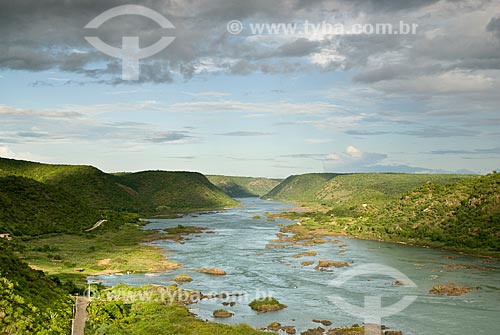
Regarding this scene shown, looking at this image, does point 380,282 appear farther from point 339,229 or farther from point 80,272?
point 339,229

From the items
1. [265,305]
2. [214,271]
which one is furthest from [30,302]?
[214,271]

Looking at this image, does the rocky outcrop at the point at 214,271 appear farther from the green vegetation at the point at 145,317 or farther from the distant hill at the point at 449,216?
the distant hill at the point at 449,216

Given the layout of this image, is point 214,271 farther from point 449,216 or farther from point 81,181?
point 81,181

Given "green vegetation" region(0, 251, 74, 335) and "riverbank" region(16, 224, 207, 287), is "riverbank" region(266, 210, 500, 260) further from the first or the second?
"green vegetation" region(0, 251, 74, 335)

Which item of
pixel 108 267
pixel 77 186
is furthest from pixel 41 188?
pixel 108 267

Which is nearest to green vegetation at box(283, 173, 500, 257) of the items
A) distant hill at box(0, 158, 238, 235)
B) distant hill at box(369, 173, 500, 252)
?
distant hill at box(369, 173, 500, 252)

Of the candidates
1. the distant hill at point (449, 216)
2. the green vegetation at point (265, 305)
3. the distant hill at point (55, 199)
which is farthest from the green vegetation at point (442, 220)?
the distant hill at point (55, 199)

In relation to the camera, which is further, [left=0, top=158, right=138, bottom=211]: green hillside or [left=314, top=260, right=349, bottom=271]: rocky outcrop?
[left=0, top=158, right=138, bottom=211]: green hillside
